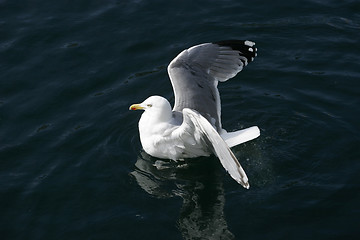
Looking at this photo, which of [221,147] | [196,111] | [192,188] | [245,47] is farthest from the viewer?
[245,47]

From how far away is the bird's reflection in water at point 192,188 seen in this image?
7.39 meters

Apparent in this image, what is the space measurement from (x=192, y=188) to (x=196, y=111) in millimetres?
1302

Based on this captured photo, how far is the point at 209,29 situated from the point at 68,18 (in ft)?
10.5

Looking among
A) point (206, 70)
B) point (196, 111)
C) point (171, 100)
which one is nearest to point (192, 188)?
point (196, 111)

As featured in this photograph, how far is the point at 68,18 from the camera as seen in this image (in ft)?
41.2

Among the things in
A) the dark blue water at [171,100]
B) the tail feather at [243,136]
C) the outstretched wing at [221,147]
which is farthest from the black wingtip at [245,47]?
the outstretched wing at [221,147]

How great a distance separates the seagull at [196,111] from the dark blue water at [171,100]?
452 mm

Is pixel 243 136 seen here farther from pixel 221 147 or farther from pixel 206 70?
pixel 206 70

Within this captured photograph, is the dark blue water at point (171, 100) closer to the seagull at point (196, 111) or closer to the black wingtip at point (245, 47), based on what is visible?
the seagull at point (196, 111)

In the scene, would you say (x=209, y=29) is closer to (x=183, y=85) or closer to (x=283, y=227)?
(x=183, y=85)

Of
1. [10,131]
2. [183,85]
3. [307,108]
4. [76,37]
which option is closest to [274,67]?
[307,108]

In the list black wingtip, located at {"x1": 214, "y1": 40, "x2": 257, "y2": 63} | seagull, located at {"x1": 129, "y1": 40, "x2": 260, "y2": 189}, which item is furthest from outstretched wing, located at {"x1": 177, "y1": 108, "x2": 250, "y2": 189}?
black wingtip, located at {"x1": 214, "y1": 40, "x2": 257, "y2": 63}

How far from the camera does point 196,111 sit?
25.0 ft

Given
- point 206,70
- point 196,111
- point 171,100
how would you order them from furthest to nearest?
point 171,100 < point 206,70 < point 196,111
